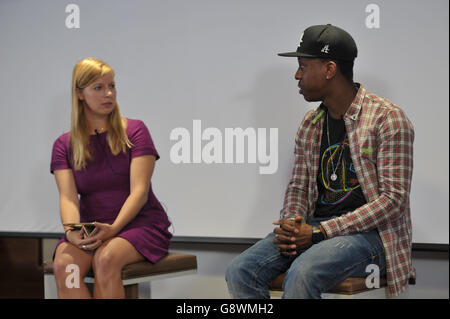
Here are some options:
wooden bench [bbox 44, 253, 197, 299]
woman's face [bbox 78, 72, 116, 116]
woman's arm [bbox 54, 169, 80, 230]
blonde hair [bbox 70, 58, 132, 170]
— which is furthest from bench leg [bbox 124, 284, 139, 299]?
woman's face [bbox 78, 72, 116, 116]

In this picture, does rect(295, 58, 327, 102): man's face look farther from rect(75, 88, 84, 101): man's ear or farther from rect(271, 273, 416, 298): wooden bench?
rect(75, 88, 84, 101): man's ear

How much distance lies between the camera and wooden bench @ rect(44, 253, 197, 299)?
2520 mm

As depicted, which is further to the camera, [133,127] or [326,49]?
[133,127]

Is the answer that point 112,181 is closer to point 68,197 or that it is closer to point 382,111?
point 68,197

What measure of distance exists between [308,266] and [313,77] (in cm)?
83

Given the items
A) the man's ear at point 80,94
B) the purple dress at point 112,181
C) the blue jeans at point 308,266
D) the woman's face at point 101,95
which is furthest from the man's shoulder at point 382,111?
the man's ear at point 80,94

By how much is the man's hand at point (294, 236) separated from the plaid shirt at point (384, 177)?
84mm

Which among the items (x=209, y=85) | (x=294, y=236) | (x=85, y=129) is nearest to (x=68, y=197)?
(x=85, y=129)

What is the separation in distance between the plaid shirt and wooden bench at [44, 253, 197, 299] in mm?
771

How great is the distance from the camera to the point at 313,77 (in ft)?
8.16

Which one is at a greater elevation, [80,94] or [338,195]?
[80,94]

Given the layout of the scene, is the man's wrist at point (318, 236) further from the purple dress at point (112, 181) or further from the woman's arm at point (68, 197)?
the woman's arm at point (68, 197)

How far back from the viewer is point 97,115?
278cm
